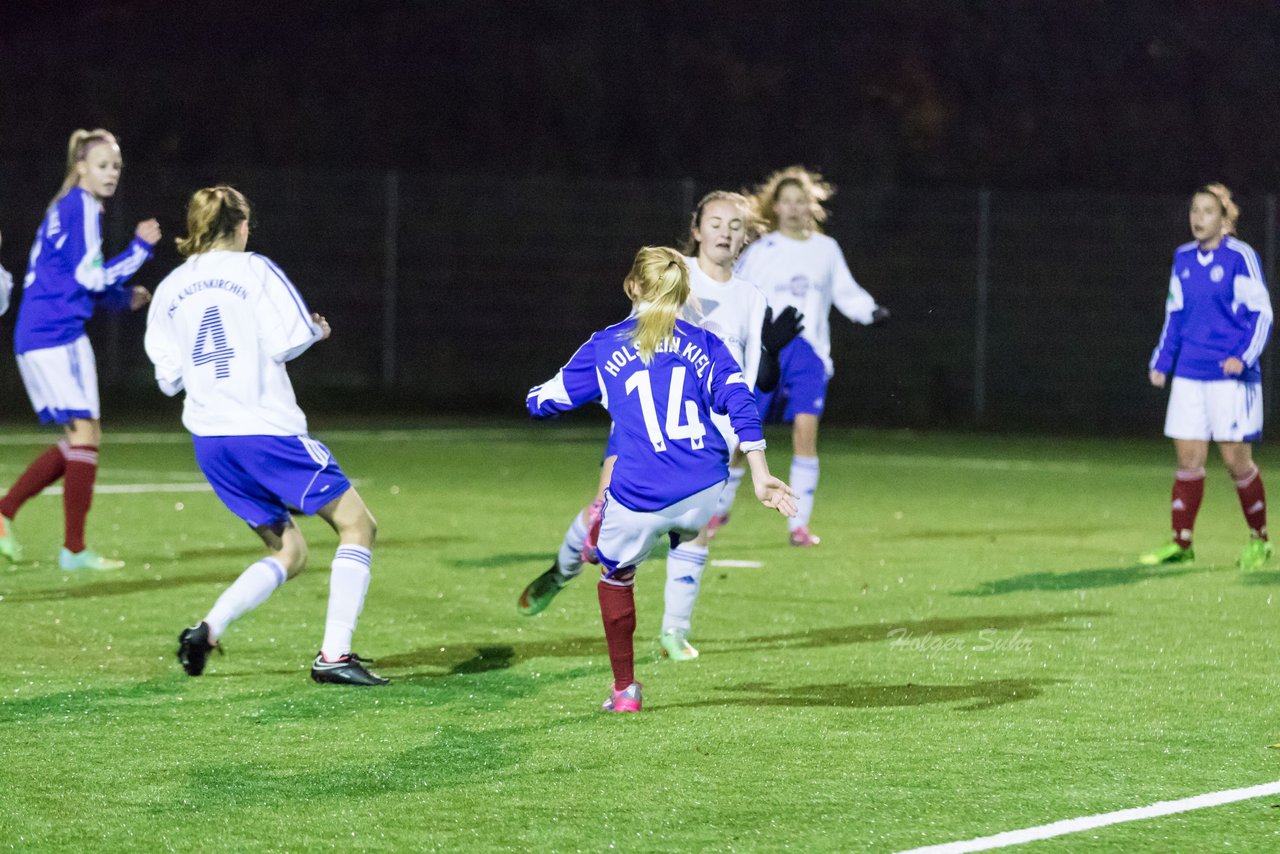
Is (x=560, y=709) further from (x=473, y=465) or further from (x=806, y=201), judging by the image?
(x=473, y=465)

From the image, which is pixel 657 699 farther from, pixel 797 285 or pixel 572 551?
pixel 797 285

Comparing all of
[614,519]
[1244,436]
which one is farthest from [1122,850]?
[1244,436]

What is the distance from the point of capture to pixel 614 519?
266 inches

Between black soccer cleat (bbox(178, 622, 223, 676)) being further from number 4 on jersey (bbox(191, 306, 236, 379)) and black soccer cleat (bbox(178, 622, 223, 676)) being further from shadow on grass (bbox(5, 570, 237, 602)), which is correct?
shadow on grass (bbox(5, 570, 237, 602))

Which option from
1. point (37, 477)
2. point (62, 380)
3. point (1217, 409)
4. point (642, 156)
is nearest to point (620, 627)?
point (62, 380)

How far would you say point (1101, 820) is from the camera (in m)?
5.23

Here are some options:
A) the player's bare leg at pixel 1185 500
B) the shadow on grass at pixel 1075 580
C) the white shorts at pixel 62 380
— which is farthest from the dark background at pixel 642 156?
the white shorts at pixel 62 380

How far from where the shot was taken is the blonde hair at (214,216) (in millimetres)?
7227

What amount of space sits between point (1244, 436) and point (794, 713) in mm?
4598

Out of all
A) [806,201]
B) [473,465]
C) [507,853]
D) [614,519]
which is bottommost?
[473,465]

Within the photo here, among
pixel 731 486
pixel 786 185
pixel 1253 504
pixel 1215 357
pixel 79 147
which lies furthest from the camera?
pixel 786 185

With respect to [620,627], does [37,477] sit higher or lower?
lower

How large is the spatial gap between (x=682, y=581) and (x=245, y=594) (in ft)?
5.27

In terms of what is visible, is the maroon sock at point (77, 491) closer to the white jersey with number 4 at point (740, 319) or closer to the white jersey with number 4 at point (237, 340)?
the white jersey with number 4 at point (237, 340)
